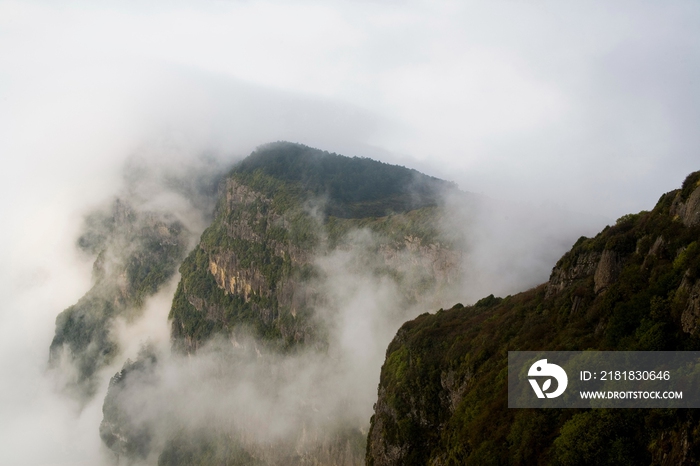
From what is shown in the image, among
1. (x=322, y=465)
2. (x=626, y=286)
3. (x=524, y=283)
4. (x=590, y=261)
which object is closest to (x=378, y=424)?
(x=590, y=261)

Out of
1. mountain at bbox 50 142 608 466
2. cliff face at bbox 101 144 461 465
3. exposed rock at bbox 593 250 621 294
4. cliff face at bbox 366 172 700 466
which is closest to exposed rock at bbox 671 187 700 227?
cliff face at bbox 366 172 700 466

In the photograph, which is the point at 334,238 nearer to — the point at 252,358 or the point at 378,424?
the point at 252,358

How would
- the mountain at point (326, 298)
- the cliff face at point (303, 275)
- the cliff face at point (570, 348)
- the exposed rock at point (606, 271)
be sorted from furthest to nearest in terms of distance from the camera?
1. the cliff face at point (303, 275)
2. the mountain at point (326, 298)
3. the exposed rock at point (606, 271)
4. the cliff face at point (570, 348)

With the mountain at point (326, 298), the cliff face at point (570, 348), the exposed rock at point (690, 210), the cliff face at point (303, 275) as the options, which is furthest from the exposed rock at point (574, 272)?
the cliff face at point (303, 275)

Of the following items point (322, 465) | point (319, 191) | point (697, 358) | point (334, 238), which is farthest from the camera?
point (319, 191)

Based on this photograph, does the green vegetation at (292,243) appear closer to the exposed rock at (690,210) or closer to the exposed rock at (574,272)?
the exposed rock at (574,272)

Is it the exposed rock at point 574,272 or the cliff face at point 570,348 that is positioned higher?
the exposed rock at point 574,272

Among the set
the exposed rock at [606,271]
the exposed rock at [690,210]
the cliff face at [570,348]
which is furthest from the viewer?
the exposed rock at [606,271]

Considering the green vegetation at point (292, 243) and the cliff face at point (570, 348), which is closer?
the cliff face at point (570, 348)

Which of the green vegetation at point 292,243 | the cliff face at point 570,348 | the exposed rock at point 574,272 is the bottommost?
the cliff face at point 570,348
